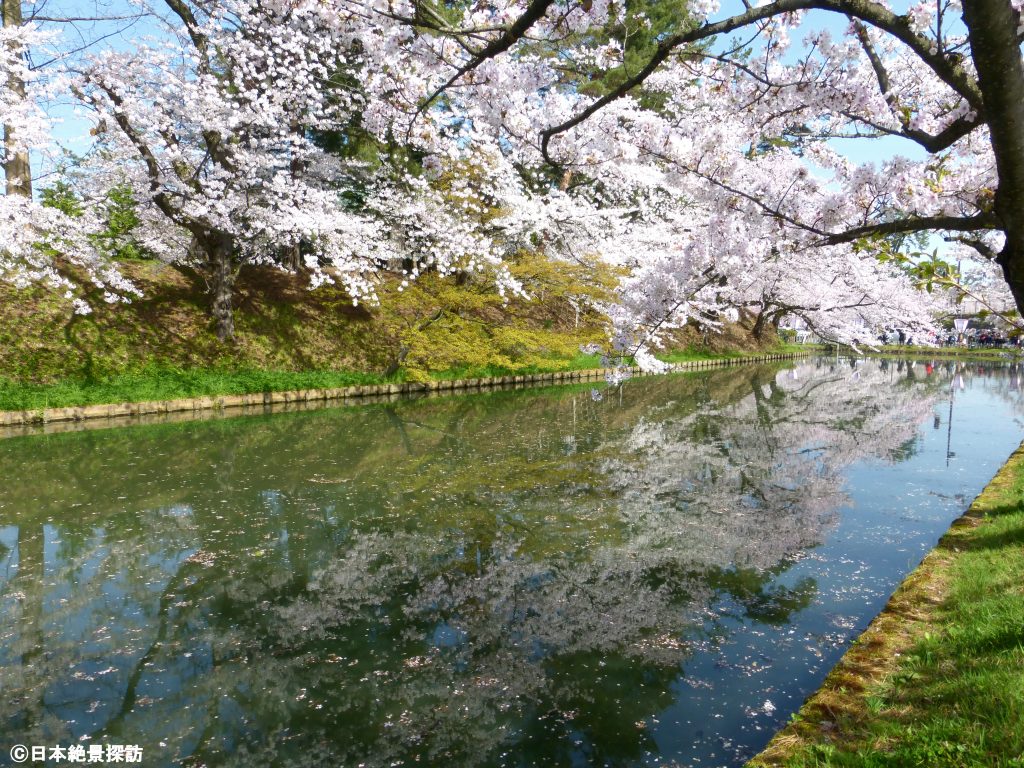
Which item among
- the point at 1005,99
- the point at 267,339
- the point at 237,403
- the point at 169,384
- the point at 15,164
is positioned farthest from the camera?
the point at 267,339

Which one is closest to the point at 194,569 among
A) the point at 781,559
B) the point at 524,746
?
the point at 524,746

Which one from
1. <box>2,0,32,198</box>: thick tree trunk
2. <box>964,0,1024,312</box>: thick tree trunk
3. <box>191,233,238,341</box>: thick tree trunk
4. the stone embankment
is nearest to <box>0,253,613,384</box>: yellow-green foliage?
<box>191,233,238,341</box>: thick tree trunk

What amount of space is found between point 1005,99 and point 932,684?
246 cm

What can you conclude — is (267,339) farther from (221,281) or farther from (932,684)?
(932,684)

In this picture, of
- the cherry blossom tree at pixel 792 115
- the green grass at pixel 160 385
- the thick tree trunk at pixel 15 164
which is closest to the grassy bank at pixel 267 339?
the green grass at pixel 160 385

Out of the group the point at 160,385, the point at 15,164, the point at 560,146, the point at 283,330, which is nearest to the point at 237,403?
the point at 160,385

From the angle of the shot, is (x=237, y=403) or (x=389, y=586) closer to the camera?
(x=389, y=586)

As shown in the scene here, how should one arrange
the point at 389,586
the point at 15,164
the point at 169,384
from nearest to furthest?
the point at 389,586 → the point at 15,164 → the point at 169,384

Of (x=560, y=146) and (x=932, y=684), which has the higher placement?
(x=560, y=146)

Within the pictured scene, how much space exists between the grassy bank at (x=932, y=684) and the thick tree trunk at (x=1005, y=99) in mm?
1559

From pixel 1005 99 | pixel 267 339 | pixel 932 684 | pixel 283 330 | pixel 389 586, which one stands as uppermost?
pixel 1005 99

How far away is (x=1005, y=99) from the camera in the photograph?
6.67ft

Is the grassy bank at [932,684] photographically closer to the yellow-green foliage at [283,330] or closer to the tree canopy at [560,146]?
the tree canopy at [560,146]

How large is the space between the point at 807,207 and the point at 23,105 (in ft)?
39.1
